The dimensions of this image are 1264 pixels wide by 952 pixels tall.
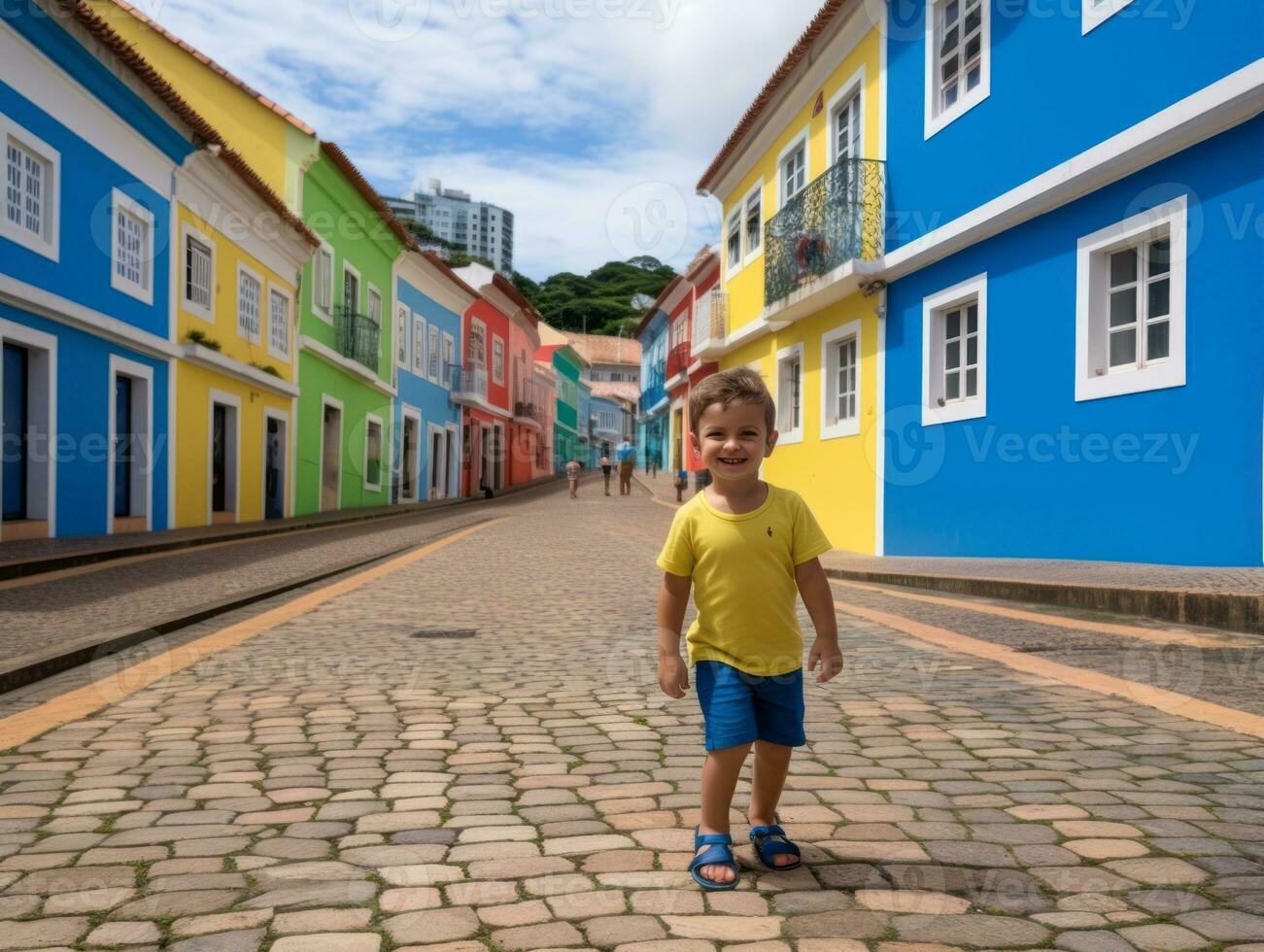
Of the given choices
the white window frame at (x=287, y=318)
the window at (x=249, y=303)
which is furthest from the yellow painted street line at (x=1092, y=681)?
the white window frame at (x=287, y=318)

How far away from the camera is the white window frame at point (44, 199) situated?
12.2m

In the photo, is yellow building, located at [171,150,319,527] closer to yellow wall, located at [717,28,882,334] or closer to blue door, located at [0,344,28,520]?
blue door, located at [0,344,28,520]

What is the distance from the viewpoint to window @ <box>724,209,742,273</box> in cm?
2067

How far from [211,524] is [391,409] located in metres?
12.2

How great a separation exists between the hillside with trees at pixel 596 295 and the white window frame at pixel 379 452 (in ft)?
155

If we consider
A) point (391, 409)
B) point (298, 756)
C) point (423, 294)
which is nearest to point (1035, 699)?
point (298, 756)

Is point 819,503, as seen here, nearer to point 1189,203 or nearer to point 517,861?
point 1189,203

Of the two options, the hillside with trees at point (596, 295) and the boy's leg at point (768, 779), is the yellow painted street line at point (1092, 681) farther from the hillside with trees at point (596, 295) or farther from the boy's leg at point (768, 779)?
the hillside with trees at point (596, 295)

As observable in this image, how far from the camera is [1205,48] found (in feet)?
27.6

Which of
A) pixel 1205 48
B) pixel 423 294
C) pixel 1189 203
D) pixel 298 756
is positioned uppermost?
pixel 423 294

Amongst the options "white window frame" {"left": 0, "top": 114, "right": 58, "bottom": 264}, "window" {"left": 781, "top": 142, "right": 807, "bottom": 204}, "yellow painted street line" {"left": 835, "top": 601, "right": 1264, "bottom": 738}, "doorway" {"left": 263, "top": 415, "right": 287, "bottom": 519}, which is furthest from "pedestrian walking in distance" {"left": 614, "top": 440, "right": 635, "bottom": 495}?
"yellow painted street line" {"left": 835, "top": 601, "right": 1264, "bottom": 738}

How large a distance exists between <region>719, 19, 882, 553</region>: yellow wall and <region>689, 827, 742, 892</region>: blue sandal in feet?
38.2

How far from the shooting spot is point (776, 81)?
16406 millimetres

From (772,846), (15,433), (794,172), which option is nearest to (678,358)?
(794,172)
